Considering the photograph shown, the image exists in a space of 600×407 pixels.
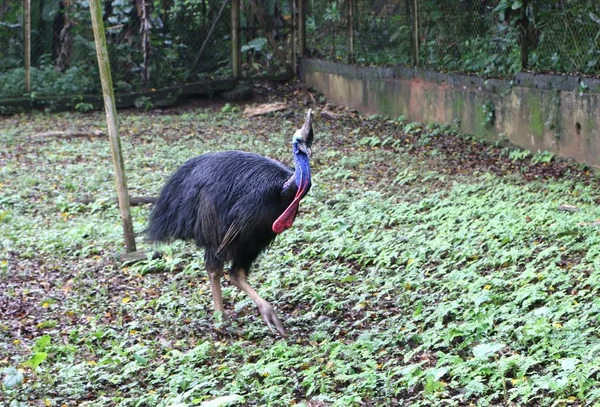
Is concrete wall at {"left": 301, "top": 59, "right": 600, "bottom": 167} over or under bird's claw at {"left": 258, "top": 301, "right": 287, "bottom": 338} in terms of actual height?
over

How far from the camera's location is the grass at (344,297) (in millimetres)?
4785

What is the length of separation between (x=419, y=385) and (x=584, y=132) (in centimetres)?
623

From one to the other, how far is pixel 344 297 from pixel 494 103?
6058mm

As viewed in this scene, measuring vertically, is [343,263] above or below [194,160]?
below

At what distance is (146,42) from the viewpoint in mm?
16781

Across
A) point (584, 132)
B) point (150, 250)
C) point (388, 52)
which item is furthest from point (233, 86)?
point (150, 250)

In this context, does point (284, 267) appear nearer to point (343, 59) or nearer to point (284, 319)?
point (284, 319)

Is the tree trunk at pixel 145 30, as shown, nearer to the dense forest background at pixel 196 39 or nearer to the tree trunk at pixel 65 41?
the dense forest background at pixel 196 39

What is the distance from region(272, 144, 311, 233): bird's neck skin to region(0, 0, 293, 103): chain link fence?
11.3 m

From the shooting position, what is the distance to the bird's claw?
19.1ft

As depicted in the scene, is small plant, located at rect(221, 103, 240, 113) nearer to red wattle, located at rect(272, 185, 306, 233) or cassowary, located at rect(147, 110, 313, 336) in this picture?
cassowary, located at rect(147, 110, 313, 336)

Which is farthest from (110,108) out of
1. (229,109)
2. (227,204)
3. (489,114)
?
(229,109)

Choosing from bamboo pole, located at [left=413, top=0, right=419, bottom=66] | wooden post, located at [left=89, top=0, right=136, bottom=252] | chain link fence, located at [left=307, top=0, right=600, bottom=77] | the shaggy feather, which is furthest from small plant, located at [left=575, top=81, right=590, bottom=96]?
wooden post, located at [left=89, top=0, right=136, bottom=252]

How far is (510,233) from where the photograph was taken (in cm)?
713
